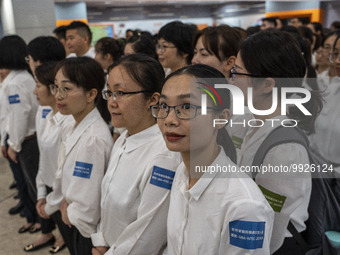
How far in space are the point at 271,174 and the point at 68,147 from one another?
115cm

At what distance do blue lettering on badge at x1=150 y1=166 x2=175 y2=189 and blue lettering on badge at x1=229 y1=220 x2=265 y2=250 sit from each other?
1.33 feet

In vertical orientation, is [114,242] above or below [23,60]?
below

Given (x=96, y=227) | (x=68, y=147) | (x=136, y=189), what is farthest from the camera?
(x=68, y=147)

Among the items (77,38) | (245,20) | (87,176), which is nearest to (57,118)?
(87,176)

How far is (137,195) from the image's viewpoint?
143 centimetres

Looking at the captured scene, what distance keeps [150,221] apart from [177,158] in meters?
0.28

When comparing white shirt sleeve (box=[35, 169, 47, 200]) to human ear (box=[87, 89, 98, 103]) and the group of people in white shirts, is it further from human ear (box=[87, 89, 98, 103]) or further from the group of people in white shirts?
human ear (box=[87, 89, 98, 103])

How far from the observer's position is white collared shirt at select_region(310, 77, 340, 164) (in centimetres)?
206

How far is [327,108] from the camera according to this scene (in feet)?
7.52

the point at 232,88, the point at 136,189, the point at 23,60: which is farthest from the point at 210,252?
the point at 23,60

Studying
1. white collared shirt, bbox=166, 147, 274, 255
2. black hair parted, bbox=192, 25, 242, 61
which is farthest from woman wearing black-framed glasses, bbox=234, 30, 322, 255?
black hair parted, bbox=192, 25, 242, 61

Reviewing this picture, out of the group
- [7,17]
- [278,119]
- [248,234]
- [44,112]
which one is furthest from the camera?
[7,17]

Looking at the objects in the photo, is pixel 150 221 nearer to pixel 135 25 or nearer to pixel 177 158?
pixel 177 158

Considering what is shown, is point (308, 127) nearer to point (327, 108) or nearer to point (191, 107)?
point (191, 107)
